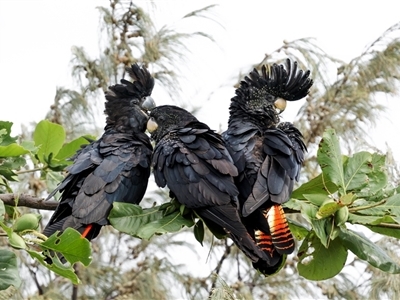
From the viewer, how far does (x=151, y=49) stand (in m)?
3.77

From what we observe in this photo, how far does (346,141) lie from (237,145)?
201 cm

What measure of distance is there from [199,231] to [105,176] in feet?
0.98

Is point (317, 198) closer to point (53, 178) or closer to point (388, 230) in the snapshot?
point (388, 230)

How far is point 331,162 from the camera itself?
1.60 meters

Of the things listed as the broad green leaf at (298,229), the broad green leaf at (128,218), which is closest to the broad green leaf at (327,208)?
the broad green leaf at (298,229)

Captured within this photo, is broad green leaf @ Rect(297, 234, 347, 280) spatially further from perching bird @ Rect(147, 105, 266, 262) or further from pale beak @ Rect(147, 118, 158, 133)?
pale beak @ Rect(147, 118, 158, 133)

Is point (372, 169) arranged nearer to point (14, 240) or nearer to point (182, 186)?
point (182, 186)

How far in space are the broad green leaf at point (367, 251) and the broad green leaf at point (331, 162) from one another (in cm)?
11

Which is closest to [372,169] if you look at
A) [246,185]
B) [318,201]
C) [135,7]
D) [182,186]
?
[318,201]

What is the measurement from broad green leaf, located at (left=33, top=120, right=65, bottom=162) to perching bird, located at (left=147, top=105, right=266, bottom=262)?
27 centimetres

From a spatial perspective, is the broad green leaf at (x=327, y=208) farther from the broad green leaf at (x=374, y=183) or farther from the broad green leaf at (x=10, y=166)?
the broad green leaf at (x=10, y=166)

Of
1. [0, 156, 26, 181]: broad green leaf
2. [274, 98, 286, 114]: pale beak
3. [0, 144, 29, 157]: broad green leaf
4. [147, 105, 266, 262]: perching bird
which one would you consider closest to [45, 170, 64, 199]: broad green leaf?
[0, 156, 26, 181]: broad green leaf

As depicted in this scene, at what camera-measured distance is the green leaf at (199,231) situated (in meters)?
1.65

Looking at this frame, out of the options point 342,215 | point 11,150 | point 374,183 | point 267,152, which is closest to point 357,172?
point 374,183
